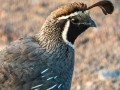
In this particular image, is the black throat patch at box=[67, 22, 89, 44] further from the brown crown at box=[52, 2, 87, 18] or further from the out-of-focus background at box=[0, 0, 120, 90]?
the out-of-focus background at box=[0, 0, 120, 90]

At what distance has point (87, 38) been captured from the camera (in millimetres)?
8211

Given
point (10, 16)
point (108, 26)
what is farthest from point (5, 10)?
point (108, 26)

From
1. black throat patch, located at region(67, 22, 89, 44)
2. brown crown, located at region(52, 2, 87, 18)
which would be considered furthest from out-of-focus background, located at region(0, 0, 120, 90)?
brown crown, located at region(52, 2, 87, 18)

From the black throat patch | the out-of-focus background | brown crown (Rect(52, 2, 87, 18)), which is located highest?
brown crown (Rect(52, 2, 87, 18))

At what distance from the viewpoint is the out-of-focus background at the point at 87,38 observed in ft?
23.3

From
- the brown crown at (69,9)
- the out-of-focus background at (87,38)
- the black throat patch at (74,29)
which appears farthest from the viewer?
the out-of-focus background at (87,38)

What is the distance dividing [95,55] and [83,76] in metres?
0.58

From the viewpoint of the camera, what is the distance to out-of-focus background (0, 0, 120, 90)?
7113mm

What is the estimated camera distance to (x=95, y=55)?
7.73 m

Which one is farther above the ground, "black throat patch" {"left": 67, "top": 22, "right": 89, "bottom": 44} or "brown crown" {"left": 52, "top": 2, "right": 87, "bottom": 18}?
"brown crown" {"left": 52, "top": 2, "right": 87, "bottom": 18}

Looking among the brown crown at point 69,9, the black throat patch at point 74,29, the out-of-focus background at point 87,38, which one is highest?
the brown crown at point 69,9

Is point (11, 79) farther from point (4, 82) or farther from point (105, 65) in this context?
point (105, 65)

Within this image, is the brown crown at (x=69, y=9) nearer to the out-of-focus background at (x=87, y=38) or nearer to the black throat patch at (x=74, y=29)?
the black throat patch at (x=74, y=29)

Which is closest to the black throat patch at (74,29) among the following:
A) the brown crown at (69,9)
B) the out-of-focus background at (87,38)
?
the brown crown at (69,9)
